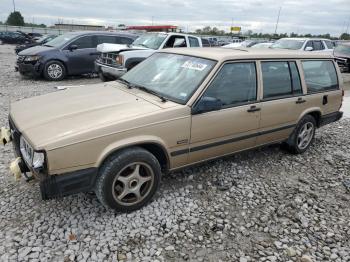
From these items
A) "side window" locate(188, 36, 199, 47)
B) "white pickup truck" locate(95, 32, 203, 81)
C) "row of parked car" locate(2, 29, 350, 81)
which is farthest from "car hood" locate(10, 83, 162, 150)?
"side window" locate(188, 36, 199, 47)

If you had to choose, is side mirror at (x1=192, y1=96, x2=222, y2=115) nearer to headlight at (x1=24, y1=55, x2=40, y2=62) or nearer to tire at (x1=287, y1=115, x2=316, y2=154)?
tire at (x1=287, y1=115, x2=316, y2=154)

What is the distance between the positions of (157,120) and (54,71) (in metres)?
8.64

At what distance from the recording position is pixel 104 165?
301 cm

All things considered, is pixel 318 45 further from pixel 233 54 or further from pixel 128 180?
pixel 128 180

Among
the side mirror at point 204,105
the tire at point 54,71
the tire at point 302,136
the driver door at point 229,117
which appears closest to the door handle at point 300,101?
the tire at point 302,136

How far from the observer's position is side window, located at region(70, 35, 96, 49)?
1110 centimetres

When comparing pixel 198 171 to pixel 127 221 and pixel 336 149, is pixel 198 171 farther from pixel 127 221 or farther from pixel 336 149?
pixel 336 149

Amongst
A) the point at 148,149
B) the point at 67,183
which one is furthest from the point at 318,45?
the point at 67,183

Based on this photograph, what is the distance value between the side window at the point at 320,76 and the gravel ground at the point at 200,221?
1.41m

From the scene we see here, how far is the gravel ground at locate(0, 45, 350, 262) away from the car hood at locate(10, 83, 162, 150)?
0.88 meters

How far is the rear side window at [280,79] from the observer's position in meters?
4.20

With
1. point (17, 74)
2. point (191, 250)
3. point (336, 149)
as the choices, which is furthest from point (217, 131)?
point (17, 74)

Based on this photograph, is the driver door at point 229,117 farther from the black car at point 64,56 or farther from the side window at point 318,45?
the side window at point 318,45

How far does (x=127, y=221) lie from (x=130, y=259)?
1.69 ft
